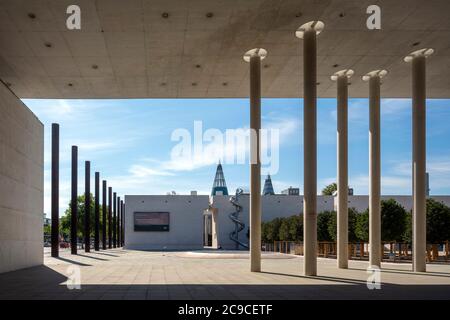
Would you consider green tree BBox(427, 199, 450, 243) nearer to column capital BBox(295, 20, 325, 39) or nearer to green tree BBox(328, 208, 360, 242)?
green tree BBox(328, 208, 360, 242)

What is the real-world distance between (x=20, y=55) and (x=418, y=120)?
14.9 m

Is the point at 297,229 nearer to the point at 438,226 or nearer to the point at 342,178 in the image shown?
the point at 438,226

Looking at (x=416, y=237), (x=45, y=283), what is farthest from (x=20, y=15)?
(x=416, y=237)

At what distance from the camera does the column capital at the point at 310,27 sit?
1672 centimetres

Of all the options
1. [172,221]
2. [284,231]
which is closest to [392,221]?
[284,231]

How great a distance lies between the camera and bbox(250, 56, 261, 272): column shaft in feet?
62.6

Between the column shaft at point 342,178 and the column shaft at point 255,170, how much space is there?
13.0 ft

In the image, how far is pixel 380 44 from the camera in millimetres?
18594

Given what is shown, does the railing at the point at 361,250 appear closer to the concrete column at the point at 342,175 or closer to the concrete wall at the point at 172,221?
the concrete column at the point at 342,175

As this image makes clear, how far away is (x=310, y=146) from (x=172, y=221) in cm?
4719

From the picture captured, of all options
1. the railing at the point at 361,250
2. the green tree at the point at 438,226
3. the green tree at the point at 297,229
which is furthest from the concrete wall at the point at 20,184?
the green tree at the point at 297,229

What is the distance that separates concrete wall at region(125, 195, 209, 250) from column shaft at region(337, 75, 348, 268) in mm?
41626

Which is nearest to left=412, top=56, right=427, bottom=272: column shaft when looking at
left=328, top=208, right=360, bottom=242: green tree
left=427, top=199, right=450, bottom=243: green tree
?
left=427, top=199, right=450, bottom=243: green tree
